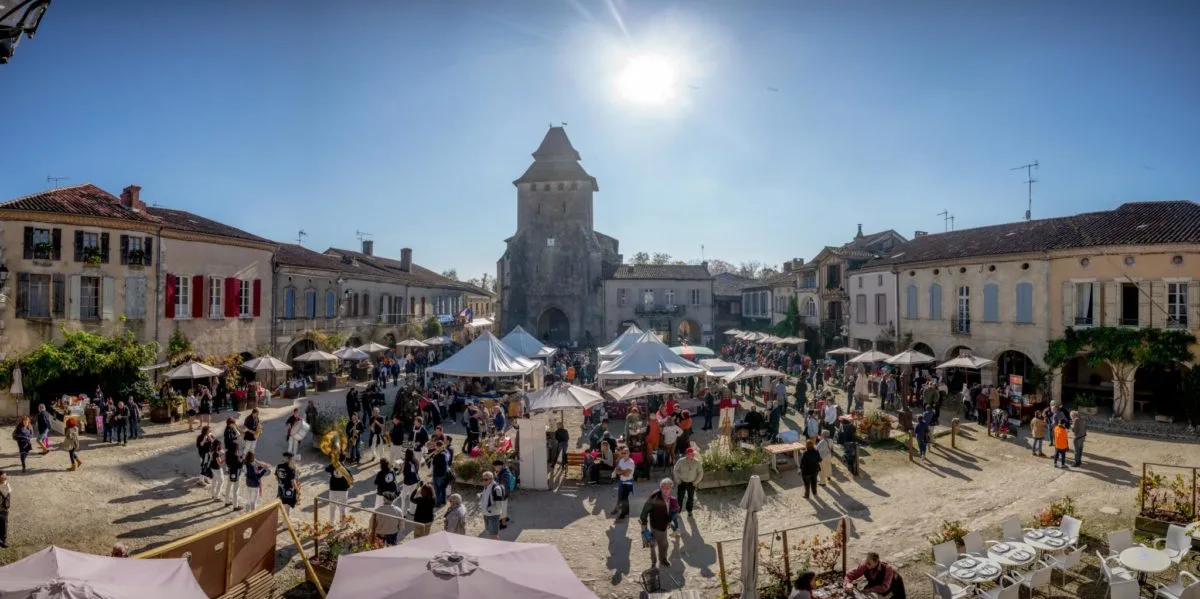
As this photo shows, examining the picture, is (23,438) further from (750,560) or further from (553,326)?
(553,326)

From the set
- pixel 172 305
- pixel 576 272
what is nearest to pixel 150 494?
pixel 172 305

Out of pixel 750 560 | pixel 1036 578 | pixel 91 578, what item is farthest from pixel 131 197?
pixel 1036 578

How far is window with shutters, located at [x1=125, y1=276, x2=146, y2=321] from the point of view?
66.4 feet

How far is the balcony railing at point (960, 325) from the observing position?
24406 mm

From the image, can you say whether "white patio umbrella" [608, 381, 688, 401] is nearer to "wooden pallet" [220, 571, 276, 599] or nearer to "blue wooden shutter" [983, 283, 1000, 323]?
"wooden pallet" [220, 571, 276, 599]

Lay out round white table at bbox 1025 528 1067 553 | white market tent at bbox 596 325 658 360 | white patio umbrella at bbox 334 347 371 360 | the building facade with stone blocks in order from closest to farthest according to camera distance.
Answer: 1. round white table at bbox 1025 528 1067 553
2. white market tent at bbox 596 325 658 360
3. white patio umbrella at bbox 334 347 371 360
4. the building facade with stone blocks

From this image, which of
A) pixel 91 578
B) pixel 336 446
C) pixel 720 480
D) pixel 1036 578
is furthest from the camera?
pixel 720 480

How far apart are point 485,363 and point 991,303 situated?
19.8m

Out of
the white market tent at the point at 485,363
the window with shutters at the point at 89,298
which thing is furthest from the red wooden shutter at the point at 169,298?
the white market tent at the point at 485,363

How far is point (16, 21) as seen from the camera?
208 inches

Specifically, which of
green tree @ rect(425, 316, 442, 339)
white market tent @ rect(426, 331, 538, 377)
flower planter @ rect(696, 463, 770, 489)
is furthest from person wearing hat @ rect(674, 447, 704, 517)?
green tree @ rect(425, 316, 442, 339)

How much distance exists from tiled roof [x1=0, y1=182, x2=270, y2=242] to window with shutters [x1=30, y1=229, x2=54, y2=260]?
28.4 inches

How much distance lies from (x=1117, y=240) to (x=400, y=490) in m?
23.2

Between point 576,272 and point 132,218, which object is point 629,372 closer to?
point 132,218
